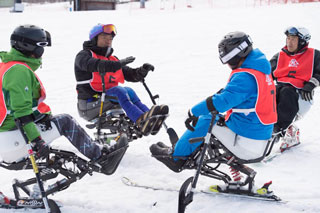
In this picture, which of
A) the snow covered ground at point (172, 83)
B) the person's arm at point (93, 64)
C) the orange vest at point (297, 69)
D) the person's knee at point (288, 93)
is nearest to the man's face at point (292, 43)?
the orange vest at point (297, 69)

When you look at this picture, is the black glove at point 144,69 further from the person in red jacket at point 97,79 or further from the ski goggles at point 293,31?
the ski goggles at point 293,31

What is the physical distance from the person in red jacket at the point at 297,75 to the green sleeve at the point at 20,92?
386 centimetres

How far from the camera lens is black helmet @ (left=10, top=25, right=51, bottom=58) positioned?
11.6 feet

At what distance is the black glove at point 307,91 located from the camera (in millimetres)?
5375

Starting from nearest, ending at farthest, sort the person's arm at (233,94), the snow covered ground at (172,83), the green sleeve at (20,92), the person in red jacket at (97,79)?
the green sleeve at (20,92)
the person's arm at (233,94)
the snow covered ground at (172,83)
the person in red jacket at (97,79)

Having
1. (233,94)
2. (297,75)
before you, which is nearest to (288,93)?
(297,75)

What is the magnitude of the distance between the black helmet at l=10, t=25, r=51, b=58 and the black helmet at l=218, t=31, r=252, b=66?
2138 mm

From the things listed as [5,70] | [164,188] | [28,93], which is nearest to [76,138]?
[28,93]

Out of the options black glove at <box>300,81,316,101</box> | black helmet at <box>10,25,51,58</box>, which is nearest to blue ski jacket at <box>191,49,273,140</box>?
black helmet at <box>10,25,51,58</box>

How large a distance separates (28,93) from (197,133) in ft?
6.59

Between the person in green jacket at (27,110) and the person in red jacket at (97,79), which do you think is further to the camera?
the person in red jacket at (97,79)

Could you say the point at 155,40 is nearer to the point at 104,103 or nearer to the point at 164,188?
the point at 104,103

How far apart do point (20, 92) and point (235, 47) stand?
7.92 feet

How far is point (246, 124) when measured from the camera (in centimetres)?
367
